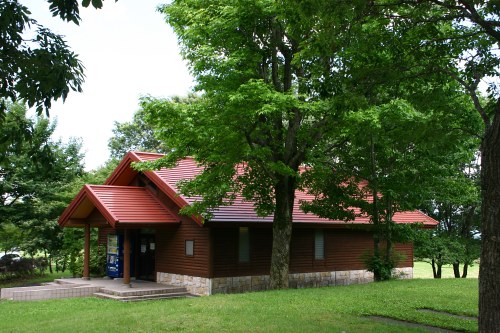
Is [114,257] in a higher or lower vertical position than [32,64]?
lower

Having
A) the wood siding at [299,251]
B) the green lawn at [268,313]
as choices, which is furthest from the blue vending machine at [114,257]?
the wood siding at [299,251]

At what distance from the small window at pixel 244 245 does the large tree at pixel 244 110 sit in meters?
2.22

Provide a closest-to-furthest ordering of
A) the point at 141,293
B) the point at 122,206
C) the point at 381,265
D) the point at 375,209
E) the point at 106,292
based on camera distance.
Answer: the point at 141,293 < the point at 106,292 < the point at 375,209 < the point at 122,206 < the point at 381,265

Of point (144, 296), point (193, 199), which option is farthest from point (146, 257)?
point (144, 296)

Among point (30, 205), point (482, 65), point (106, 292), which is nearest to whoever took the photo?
point (482, 65)

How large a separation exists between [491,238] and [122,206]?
14.4m

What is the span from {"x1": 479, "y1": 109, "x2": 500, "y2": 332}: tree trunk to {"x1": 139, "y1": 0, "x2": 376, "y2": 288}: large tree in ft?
19.5

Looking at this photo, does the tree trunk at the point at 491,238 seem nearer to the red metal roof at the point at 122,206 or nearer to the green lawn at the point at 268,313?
the green lawn at the point at 268,313

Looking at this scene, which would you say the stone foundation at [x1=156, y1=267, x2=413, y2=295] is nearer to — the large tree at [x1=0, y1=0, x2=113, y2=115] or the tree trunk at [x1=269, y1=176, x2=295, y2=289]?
the tree trunk at [x1=269, y1=176, x2=295, y2=289]

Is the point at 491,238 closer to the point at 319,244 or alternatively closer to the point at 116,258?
the point at 319,244

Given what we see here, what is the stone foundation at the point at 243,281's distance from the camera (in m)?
17.9

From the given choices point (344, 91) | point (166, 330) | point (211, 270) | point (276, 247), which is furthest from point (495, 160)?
point (211, 270)

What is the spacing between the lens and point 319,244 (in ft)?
69.7

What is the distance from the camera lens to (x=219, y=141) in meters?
14.3
